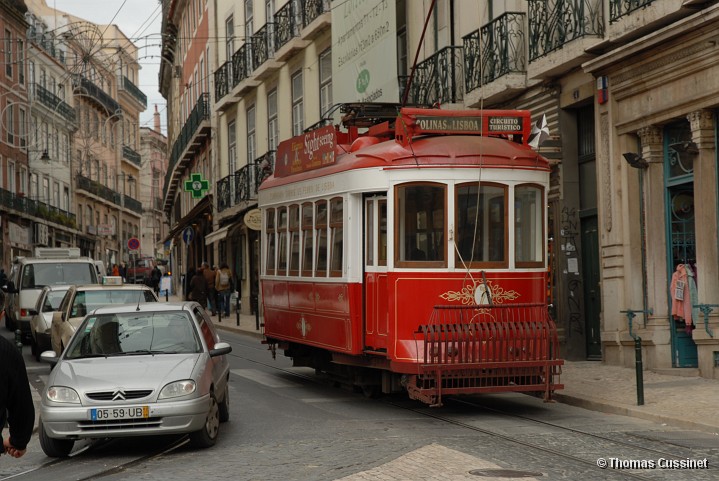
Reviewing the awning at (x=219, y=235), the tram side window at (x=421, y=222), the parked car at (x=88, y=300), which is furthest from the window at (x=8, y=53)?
the tram side window at (x=421, y=222)

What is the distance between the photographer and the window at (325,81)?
32625mm

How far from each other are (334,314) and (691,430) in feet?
15.5

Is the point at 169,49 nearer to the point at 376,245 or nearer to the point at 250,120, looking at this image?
the point at 250,120

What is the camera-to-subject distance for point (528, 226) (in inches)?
544

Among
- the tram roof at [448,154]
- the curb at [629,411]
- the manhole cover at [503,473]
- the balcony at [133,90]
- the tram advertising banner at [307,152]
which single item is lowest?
the manhole cover at [503,473]

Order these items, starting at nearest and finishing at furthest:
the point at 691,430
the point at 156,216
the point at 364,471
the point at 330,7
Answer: the point at 364,471 → the point at 691,430 → the point at 330,7 → the point at 156,216

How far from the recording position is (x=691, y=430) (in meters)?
11.7

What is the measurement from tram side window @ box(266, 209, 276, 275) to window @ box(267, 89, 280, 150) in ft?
66.9

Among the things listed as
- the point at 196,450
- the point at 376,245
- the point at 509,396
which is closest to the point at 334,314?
the point at 376,245

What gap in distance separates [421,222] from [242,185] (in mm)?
26996

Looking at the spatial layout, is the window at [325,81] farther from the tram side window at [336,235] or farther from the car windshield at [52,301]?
the tram side window at [336,235]

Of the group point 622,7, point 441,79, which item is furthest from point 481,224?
point 441,79

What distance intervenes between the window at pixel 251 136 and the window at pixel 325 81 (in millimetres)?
8096

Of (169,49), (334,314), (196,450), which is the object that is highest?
(169,49)
